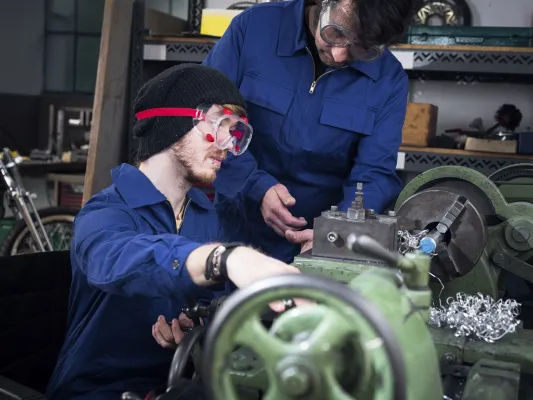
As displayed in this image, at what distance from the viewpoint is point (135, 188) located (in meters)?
1.46

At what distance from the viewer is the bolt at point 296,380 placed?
0.78 meters

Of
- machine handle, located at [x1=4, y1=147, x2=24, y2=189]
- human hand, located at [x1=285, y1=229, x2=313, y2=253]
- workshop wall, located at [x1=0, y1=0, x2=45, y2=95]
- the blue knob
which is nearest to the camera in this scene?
the blue knob

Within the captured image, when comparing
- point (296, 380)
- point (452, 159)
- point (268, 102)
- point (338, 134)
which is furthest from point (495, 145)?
point (296, 380)

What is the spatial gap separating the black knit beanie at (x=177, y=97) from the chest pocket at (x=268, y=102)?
0.49 meters

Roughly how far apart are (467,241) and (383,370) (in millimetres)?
731

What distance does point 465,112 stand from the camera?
4027 millimetres

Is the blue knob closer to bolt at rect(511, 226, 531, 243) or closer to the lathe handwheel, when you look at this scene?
bolt at rect(511, 226, 531, 243)

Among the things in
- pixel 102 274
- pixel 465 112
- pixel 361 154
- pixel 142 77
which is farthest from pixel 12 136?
pixel 102 274

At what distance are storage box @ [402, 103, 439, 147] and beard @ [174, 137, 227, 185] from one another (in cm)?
212

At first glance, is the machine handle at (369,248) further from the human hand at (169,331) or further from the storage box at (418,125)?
the storage box at (418,125)

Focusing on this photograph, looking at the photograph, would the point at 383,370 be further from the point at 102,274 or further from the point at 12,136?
the point at 12,136

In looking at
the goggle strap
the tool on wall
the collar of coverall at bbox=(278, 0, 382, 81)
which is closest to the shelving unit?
the tool on wall

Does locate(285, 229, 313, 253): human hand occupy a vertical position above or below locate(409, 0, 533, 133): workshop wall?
below

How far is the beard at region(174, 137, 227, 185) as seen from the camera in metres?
1.49
